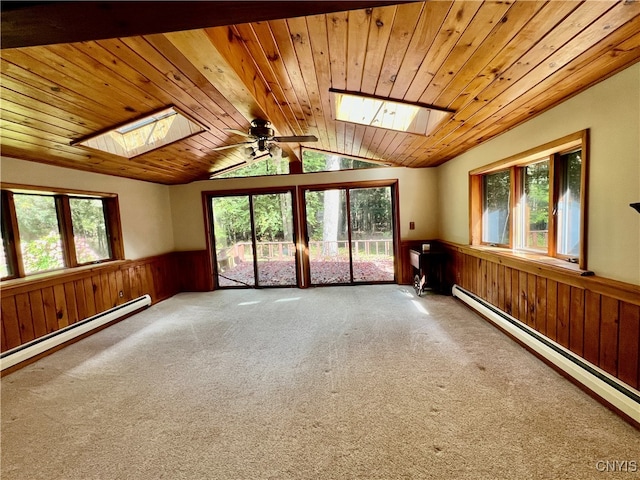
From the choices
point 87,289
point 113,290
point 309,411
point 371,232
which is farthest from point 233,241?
point 309,411

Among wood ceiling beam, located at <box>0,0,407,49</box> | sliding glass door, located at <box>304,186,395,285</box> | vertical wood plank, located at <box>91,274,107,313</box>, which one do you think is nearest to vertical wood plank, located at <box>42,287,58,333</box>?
vertical wood plank, located at <box>91,274,107,313</box>

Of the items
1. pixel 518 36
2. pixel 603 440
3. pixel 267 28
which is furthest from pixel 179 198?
pixel 603 440

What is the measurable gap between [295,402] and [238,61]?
247 centimetres

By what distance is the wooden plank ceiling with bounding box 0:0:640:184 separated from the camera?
130cm

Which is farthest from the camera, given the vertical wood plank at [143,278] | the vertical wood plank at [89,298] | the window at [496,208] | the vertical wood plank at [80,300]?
the vertical wood plank at [143,278]

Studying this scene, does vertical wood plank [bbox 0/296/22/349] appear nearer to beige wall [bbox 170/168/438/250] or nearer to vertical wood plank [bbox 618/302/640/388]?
beige wall [bbox 170/168/438/250]

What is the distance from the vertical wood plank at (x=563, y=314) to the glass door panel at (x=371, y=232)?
9.93 feet

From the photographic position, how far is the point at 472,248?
11.9 ft

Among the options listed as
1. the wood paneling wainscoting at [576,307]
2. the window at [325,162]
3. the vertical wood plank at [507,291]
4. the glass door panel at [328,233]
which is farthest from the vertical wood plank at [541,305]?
the window at [325,162]

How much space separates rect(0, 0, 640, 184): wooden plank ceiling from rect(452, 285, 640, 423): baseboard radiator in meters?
2.03

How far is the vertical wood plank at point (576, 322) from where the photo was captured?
2033mm

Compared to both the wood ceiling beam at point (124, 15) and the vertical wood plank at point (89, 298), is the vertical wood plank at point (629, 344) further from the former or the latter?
the vertical wood plank at point (89, 298)

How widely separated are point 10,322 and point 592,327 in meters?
5.23

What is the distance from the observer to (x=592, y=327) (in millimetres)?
1943
